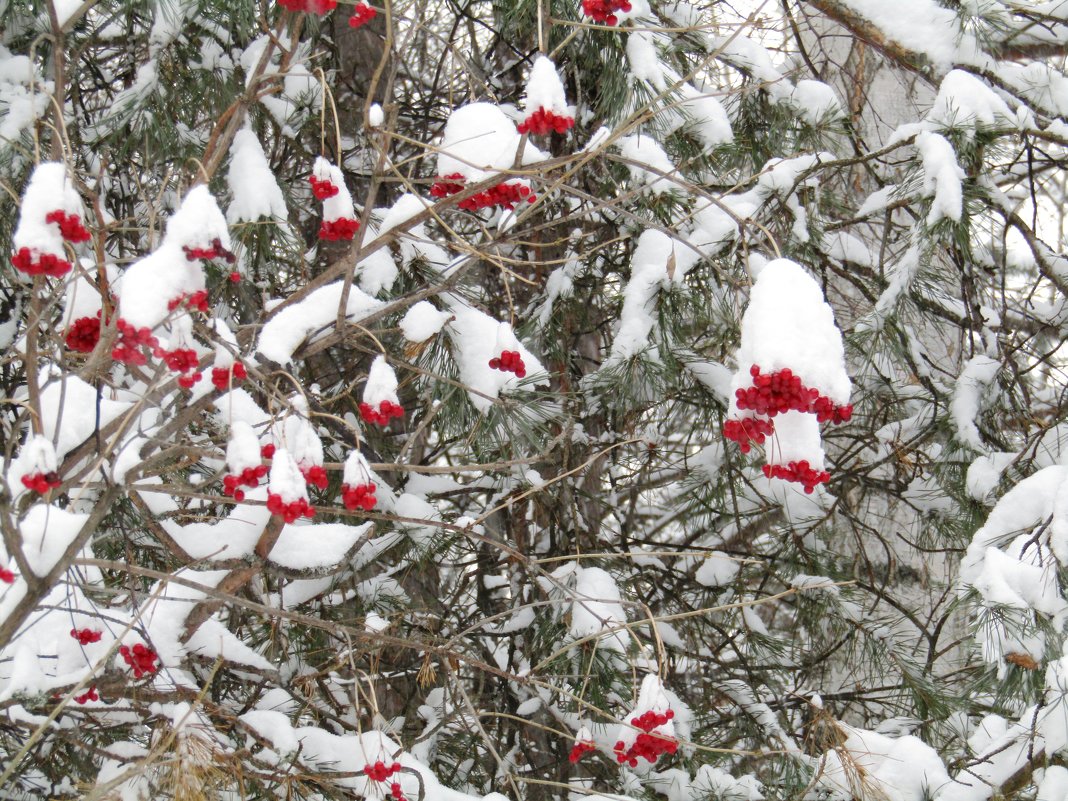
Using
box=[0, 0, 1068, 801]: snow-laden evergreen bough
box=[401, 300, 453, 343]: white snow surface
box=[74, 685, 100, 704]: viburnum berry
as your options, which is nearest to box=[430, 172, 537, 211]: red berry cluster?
box=[0, 0, 1068, 801]: snow-laden evergreen bough

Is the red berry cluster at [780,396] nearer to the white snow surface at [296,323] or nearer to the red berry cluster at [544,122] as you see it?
the red berry cluster at [544,122]

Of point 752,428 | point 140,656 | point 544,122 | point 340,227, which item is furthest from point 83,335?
point 752,428

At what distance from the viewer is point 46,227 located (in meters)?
1.34

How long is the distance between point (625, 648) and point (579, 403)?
3.01 ft

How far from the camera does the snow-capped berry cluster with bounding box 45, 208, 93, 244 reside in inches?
52.8

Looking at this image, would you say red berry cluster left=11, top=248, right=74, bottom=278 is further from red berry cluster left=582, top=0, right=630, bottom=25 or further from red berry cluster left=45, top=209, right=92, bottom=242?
red berry cluster left=582, top=0, right=630, bottom=25

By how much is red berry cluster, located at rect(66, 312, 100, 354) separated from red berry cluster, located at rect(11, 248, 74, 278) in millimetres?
404

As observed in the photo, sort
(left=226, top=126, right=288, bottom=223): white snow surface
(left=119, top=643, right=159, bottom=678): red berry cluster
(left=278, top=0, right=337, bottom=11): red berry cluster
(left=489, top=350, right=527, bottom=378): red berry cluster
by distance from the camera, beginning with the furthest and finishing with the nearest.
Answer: (left=226, top=126, right=288, bottom=223): white snow surface → (left=489, top=350, right=527, bottom=378): red berry cluster → (left=119, top=643, right=159, bottom=678): red berry cluster → (left=278, top=0, right=337, bottom=11): red berry cluster

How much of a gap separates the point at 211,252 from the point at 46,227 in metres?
0.23

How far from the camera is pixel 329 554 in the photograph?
2.16m

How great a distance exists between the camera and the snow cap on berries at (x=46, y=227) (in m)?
1.33

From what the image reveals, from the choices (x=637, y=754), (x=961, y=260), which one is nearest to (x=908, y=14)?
(x=961, y=260)

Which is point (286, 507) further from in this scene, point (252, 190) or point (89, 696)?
point (252, 190)

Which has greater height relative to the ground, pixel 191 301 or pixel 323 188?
pixel 323 188
